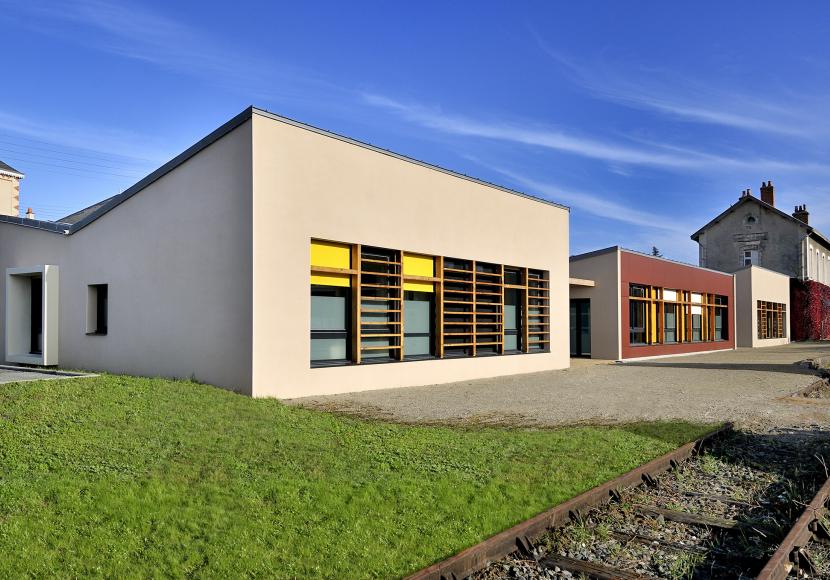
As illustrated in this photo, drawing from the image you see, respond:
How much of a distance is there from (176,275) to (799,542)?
1049cm

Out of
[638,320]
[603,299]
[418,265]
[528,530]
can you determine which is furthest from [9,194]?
[528,530]

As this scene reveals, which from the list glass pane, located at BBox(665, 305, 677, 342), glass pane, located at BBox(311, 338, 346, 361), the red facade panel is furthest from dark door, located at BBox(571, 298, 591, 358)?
glass pane, located at BBox(311, 338, 346, 361)

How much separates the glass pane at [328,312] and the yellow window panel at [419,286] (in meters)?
1.88

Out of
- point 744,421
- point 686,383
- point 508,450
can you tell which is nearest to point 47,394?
point 508,450

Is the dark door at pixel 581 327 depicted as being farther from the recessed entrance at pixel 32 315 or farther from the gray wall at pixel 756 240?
the gray wall at pixel 756 240

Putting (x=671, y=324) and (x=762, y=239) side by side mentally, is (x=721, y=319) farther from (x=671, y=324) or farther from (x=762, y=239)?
(x=762, y=239)

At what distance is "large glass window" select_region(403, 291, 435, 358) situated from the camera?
13523 millimetres

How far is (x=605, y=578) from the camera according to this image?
3555 millimetres

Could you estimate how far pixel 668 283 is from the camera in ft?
86.9

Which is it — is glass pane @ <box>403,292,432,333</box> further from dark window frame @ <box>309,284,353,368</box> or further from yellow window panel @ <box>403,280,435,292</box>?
dark window frame @ <box>309,284,353,368</box>

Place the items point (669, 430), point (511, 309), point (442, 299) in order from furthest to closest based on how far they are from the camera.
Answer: point (511, 309), point (442, 299), point (669, 430)

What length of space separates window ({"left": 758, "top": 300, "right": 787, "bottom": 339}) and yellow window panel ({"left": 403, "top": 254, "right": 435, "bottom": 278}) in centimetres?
3034

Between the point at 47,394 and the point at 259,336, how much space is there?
332cm

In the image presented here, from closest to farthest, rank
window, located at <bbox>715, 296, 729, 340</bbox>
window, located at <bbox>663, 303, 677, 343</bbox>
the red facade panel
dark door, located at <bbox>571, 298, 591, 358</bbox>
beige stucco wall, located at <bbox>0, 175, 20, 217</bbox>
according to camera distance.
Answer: the red facade panel
dark door, located at <bbox>571, 298, 591, 358</bbox>
window, located at <bbox>663, 303, 677, 343</bbox>
beige stucco wall, located at <bbox>0, 175, 20, 217</bbox>
window, located at <bbox>715, 296, 729, 340</bbox>
